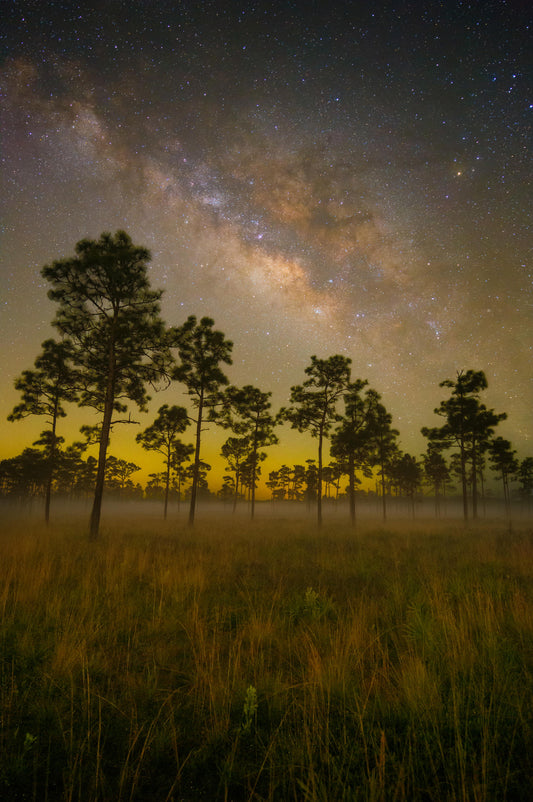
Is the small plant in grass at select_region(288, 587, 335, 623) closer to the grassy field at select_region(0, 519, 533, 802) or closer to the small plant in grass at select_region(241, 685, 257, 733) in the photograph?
the grassy field at select_region(0, 519, 533, 802)

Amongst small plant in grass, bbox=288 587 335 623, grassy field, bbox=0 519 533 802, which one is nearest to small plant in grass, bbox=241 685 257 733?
grassy field, bbox=0 519 533 802

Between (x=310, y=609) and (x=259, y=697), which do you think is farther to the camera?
(x=310, y=609)

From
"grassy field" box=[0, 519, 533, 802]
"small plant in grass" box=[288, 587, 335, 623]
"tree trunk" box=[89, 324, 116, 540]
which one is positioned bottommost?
"small plant in grass" box=[288, 587, 335, 623]

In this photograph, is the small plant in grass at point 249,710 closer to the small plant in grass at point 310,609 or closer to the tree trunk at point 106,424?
the small plant in grass at point 310,609

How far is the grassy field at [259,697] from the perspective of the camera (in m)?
1.66

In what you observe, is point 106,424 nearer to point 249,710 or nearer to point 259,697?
point 259,697

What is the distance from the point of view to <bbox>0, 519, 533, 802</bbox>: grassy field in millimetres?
1664

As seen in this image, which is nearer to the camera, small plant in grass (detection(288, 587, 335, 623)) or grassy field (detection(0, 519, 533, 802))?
grassy field (detection(0, 519, 533, 802))

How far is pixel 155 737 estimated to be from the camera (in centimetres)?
199

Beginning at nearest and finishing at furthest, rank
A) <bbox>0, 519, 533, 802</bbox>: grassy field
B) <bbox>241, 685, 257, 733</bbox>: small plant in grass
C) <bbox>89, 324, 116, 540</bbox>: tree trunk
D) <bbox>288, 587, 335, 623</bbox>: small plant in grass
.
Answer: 1. <bbox>0, 519, 533, 802</bbox>: grassy field
2. <bbox>241, 685, 257, 733</bbox>: small plant in grass
3. <bbox>288, 587, 335, 623</bbox>: small plant in grass
4. <bbox>89, 324, 116, 540</bbox>: tree trunk

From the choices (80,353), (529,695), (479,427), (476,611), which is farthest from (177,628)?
(479,427)

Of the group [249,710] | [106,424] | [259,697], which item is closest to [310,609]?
[259,697]

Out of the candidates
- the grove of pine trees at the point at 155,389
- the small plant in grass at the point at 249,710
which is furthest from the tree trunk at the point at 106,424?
the small plant in grass at the point at 249,710

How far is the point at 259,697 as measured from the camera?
2494mm
